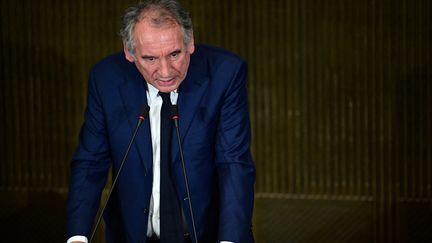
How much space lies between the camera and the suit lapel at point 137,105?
2.36 meters

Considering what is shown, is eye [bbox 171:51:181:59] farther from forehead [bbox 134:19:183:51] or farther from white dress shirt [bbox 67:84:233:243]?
white dress shirt [bbox 67:84:233:243]

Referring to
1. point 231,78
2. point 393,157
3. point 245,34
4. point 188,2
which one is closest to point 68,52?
point 188,2

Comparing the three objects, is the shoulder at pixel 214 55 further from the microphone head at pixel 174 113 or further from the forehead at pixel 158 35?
the microphone head at pixel 174 113

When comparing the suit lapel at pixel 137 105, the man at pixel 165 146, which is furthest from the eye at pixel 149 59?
the suit lapel at pixel 137 105

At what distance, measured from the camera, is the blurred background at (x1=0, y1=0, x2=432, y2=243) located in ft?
14.1

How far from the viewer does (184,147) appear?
2355 millimetres

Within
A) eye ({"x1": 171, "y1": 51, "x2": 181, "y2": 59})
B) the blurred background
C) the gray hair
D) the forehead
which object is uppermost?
the gray hair

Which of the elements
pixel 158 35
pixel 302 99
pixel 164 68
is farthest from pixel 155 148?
pixel 302 99

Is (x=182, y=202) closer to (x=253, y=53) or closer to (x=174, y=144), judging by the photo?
(x=174, y=144)

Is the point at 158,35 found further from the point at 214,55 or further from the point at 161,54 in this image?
the point at 214,55

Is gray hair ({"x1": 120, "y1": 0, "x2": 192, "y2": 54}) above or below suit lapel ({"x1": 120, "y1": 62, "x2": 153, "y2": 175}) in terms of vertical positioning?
above

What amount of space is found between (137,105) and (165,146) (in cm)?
17

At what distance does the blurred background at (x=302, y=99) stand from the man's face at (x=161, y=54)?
7.13 ft

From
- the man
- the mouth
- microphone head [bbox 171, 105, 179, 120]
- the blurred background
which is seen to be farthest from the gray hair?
the blurred background
